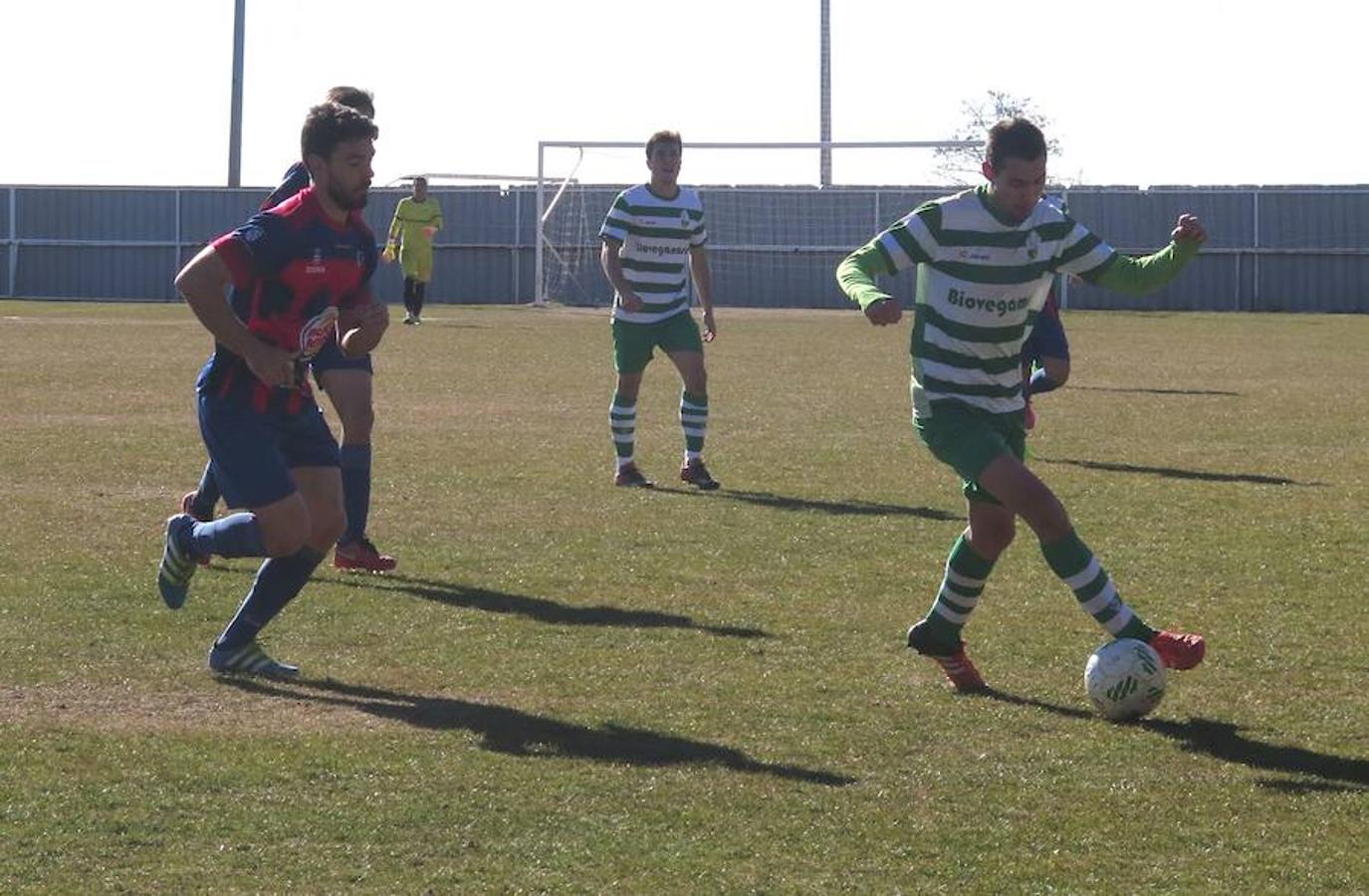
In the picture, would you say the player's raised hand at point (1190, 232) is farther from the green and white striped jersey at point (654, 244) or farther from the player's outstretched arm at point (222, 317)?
the green and white striped jersey at point (654, 244)

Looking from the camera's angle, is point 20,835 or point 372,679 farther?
point 372,679

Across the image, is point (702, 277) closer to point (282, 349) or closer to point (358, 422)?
point (358, 422)

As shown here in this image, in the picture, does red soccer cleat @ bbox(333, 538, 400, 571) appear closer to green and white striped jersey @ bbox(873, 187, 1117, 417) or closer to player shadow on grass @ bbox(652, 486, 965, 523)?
player shadow on grass @ bbox(652, 486, 965, 523)

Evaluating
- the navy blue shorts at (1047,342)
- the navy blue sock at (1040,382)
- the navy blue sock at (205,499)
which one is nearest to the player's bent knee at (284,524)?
the navy blue sock at (205,499)

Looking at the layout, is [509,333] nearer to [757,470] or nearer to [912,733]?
[757,470]

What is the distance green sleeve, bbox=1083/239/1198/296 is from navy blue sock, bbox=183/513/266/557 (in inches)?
106

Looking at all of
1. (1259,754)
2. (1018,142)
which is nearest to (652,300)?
(1018,142)

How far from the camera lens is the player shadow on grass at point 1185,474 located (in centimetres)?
1256

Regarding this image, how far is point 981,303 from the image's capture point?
675cm

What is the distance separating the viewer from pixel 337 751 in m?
5.93

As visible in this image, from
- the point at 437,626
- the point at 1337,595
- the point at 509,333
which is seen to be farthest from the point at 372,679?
the point at 509,333

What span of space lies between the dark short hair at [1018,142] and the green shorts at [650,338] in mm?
6041

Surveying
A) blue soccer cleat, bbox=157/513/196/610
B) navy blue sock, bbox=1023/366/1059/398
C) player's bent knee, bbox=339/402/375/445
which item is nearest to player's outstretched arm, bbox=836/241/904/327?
blue soccer cleat, bbox=157/513/196/610

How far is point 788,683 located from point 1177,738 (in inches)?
49.2
